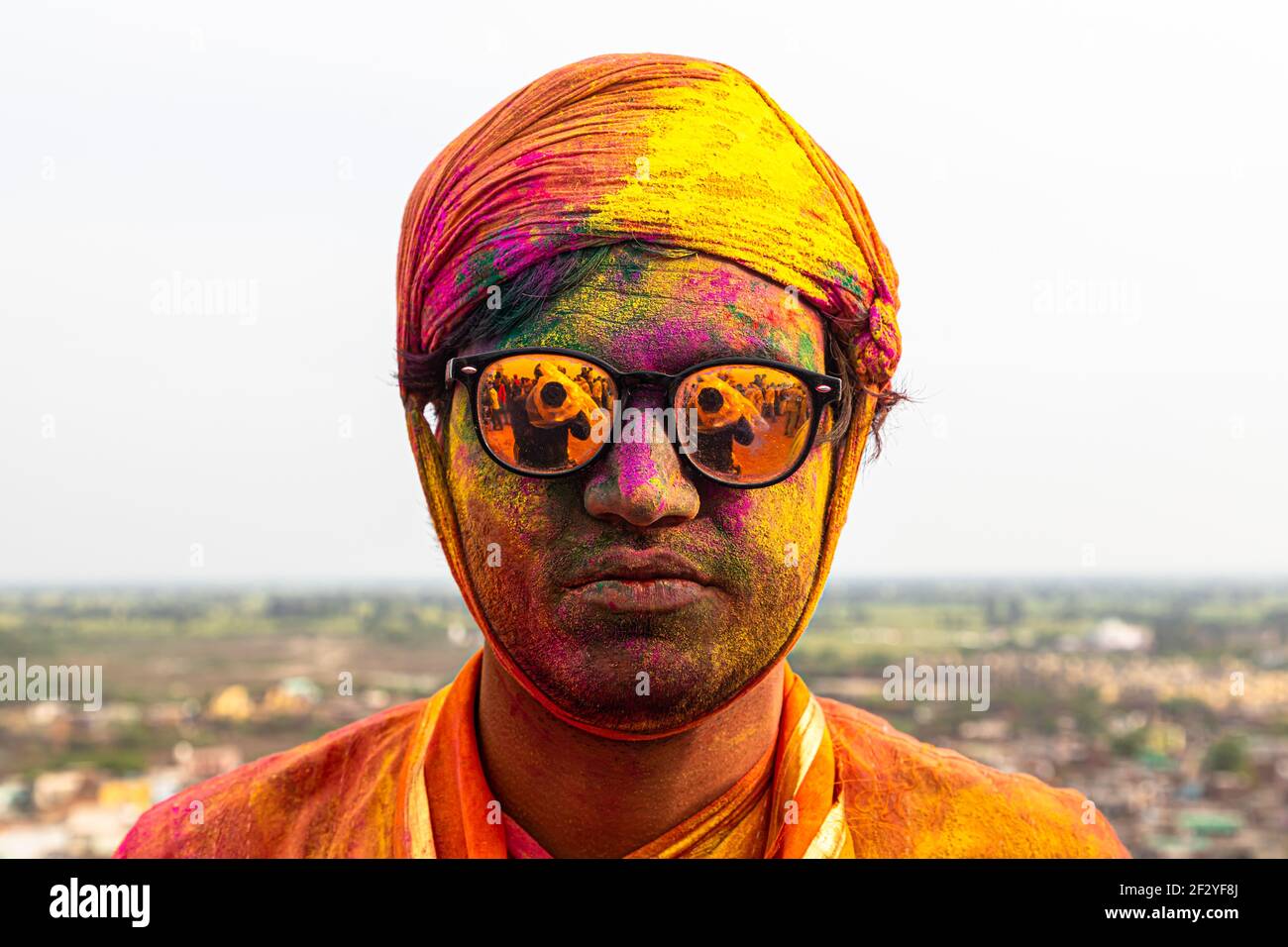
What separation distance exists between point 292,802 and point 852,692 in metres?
46.2

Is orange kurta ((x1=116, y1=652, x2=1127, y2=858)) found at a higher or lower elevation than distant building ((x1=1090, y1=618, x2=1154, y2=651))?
higher

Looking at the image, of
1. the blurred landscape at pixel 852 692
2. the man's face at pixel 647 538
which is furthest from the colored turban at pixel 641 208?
the blurred landscape at pixel 852 692

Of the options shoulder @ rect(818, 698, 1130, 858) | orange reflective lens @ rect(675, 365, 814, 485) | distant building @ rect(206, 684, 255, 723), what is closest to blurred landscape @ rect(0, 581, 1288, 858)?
distant building @ rect(206, 684, 255, 723)

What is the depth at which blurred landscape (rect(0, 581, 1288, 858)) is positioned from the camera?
49250 millimetres

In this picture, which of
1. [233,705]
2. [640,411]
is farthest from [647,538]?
[233,705]

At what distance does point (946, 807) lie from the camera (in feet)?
12.2

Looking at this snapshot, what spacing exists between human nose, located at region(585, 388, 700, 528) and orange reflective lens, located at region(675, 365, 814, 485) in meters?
0.07

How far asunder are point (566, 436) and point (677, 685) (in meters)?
0.68

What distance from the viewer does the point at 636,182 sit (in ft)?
10.5

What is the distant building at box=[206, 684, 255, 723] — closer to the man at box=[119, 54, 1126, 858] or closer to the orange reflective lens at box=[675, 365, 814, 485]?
the man at box=[119, 54, 1126, 858]

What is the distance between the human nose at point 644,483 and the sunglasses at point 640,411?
0.02m

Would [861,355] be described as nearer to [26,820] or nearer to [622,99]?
[622,99]

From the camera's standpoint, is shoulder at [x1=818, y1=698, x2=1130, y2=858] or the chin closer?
the chin

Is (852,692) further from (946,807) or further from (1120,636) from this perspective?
(1120,636)
